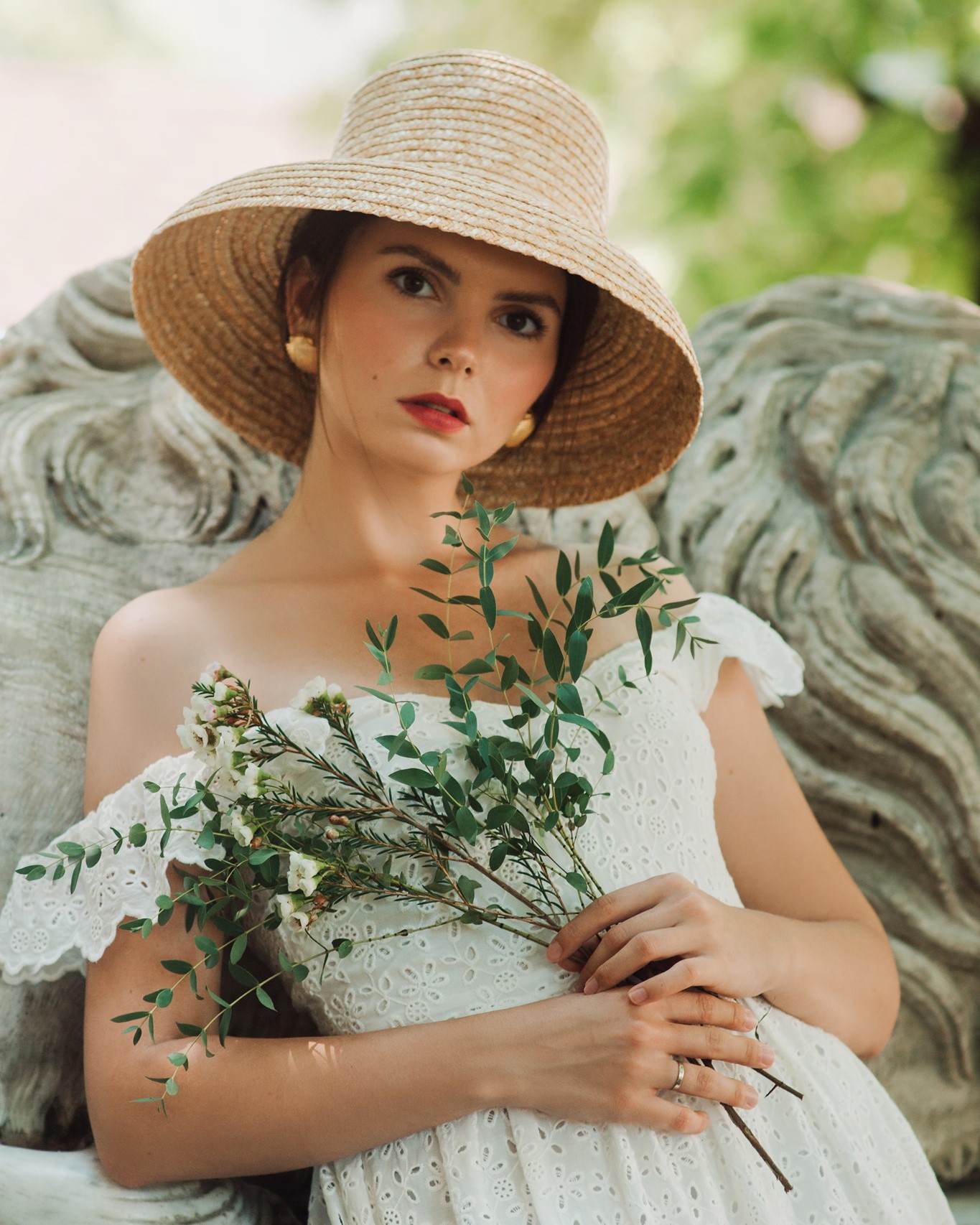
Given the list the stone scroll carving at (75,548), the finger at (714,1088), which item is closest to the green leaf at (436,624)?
the finger at (714,1088)

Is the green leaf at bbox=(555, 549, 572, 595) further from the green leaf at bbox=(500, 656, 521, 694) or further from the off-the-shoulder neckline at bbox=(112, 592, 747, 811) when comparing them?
the off-the-shoulder neckline at bbox=(112, 592, 747, 811)

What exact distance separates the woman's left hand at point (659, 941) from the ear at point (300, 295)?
38.9 inches

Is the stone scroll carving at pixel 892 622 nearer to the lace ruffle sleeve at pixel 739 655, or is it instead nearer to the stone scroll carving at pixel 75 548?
the lace ruffle sleeve at pixel 739 655

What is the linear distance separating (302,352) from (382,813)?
0.84m

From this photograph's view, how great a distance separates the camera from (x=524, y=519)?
235cm

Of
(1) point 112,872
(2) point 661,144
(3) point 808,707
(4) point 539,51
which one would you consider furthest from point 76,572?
(4) point 539,51

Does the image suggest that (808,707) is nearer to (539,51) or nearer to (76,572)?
(76,572)

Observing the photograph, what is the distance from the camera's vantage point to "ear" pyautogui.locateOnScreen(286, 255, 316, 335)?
1.93 m

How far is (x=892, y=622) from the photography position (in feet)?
7.20

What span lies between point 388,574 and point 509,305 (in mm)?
439

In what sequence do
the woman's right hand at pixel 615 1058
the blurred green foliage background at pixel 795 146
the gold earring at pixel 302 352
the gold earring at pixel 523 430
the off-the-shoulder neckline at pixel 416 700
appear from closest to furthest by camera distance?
1. the woman's right hand at pixel 615 1058
2. the off-the-shoulder neckline at pixel 416 700
3. the gold earring at pixel 302 352
4. the gold earring at pixel 523 430
5. the blurred green foliage background at pixel 795 146

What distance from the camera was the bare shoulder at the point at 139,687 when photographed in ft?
5.50

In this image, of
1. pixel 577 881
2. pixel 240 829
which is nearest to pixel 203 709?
pixel 240 829

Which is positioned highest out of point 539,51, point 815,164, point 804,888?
point 539,51
